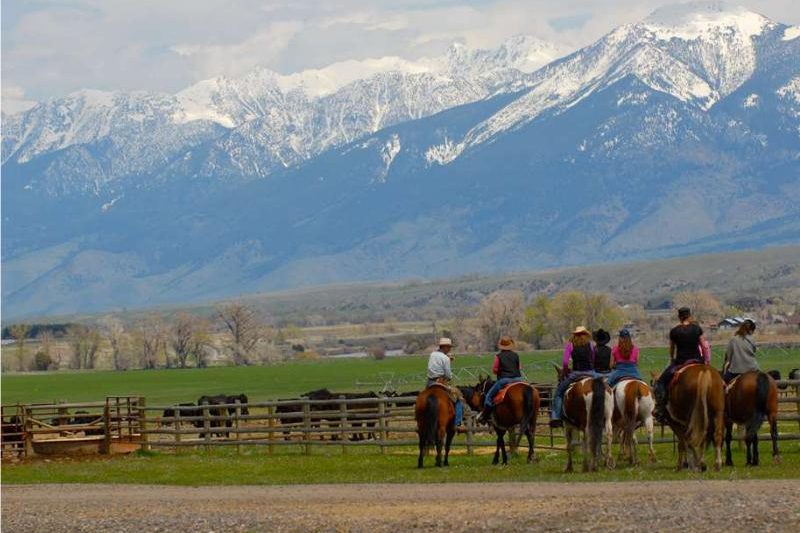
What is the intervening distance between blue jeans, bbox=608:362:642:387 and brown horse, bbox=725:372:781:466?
4.56 ft

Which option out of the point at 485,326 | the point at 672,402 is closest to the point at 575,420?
the point at 672,402

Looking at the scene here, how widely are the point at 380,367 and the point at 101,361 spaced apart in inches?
2222

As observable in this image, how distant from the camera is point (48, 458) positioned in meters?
39.1

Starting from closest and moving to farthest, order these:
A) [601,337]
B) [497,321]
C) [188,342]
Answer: [601,337] → [497,321] → [188,342]

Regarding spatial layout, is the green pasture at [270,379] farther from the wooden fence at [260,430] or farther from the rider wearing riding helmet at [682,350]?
the rider wearing riding helmet at [682,350]

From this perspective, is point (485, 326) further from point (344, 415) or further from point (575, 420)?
point (575, 420)

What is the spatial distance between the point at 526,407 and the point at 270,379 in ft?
279

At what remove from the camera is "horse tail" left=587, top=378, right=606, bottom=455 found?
27.3 metres

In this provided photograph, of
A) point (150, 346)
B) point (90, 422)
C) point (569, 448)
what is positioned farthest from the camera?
point (150, 346)

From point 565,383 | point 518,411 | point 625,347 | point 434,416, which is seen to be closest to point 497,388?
point 518,411

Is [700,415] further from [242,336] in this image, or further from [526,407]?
[242,336]

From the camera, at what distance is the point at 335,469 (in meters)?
31.8

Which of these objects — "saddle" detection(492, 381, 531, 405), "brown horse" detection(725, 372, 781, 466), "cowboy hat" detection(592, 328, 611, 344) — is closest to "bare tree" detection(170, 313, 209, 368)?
"saddle" detection(492, 381, 531, 405)

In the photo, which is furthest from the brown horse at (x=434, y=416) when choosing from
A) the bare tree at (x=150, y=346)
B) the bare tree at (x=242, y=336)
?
the bare tree at (x=242, y=336)
